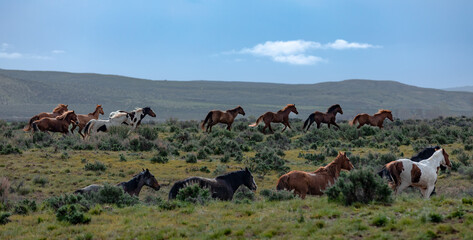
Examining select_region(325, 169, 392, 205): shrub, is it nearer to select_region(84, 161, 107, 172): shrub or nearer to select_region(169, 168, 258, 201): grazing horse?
select_region(169, 168, 258, 201): grazing horse

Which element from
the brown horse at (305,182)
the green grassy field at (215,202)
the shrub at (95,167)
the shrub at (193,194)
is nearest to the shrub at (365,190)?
the green grassy field at (215,202)

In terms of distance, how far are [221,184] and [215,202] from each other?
123cm

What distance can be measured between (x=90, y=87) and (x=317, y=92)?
6955cm

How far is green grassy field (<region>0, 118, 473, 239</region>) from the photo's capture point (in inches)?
311

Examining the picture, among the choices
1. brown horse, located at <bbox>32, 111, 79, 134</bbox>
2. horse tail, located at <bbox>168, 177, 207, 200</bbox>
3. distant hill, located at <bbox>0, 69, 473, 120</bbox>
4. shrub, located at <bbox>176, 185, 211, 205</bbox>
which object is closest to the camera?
shrub, located at <bbox>176, 185, 211, 205</bbox>

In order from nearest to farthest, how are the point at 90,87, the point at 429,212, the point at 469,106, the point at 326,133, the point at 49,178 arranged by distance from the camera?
the point at 429,212 → the point at 49,178 → the point at 326,133 → the point at 90,87 → the point at 469,106

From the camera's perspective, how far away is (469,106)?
5679 inches

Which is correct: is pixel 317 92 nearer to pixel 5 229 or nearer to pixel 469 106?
pixel 469 106

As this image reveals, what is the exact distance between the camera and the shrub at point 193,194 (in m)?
10.6

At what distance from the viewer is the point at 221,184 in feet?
38.7

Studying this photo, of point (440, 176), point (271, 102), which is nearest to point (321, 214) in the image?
point (440, 176)

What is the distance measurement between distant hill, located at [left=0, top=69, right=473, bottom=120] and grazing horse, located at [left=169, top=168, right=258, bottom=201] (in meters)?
80.9

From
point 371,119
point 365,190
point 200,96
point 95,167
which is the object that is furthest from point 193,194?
point 200,96

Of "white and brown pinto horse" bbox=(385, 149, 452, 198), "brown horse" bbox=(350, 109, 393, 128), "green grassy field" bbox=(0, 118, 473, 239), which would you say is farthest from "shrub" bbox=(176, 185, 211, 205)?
"brown horse" bbox=(350, 109, 393, 128)
